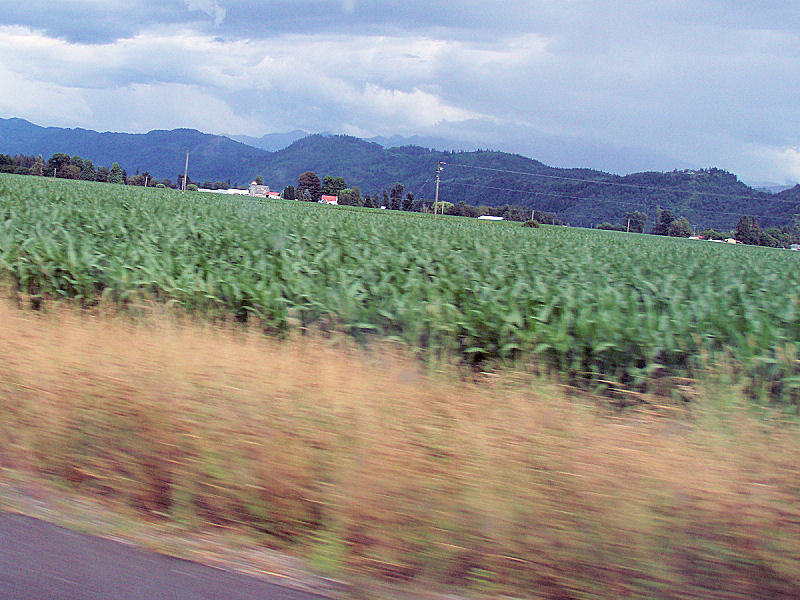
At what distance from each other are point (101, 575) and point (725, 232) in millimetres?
76115

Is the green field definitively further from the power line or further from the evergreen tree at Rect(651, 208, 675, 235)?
the power line

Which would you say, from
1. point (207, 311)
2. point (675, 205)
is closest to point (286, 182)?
point (675, 205)

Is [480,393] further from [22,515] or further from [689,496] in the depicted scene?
[22,515]

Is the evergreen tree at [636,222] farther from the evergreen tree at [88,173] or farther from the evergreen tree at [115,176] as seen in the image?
the evergreen tree at [88,173]

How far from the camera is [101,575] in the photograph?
2.67 meters

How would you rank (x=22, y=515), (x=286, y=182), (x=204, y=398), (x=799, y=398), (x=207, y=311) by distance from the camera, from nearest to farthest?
(x=22, y=515), (x=204, y=398), (x=799, y=398), (x=207, y=311), (x=286, y=182)

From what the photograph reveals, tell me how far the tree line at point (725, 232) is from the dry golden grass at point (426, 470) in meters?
61.9

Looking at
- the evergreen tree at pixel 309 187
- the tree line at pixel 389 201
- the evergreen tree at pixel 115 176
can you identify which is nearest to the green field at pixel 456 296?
the tree line at pixel 389 201

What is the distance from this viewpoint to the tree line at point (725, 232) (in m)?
59.2

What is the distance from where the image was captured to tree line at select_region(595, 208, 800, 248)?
2333 inches

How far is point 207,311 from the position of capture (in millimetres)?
8750

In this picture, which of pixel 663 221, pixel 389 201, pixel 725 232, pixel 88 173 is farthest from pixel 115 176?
pixel 725 232

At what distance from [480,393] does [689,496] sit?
7.00ft

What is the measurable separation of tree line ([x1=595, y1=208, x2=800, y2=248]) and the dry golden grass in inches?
2439
